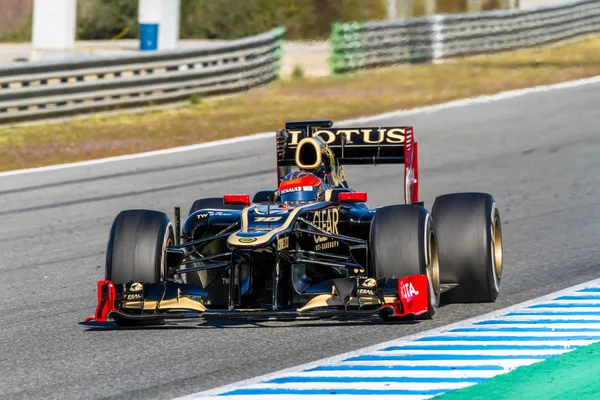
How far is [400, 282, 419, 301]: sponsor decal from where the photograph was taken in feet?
26.5

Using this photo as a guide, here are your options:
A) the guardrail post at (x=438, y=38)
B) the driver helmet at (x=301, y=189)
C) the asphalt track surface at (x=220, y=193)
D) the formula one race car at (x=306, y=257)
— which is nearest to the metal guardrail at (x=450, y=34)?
the guardrail post at (x=438, y=38)

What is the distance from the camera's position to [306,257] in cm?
860

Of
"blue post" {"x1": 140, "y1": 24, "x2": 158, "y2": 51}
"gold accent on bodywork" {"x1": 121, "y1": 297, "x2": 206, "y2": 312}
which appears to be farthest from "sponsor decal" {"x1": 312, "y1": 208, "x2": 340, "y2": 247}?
"blue post" {"x1": 140, "y1": 24, "x2": 158, "y2": 51}

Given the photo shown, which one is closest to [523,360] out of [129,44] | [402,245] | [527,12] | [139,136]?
[402,245]

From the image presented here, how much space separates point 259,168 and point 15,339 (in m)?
9.37

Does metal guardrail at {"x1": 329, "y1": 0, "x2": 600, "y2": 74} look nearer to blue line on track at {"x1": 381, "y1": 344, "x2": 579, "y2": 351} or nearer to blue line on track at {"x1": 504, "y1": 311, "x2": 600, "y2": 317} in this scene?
blue line on track at {"x1": 504, "y1": 311, "x2": 600, "y2": 317}

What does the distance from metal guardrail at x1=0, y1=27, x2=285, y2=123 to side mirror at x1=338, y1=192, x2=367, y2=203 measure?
12570 mm

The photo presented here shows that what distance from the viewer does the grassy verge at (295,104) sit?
1969 centimetres

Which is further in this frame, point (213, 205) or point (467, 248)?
point (213, 205)

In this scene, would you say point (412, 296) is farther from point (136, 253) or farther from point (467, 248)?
point (136, 253)

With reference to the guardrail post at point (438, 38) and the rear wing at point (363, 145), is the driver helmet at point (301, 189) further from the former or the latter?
the guardrail post at point (438, 38)

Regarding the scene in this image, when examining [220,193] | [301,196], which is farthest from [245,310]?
[220,193]

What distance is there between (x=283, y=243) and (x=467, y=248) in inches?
56.0

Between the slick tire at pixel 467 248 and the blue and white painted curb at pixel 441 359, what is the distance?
0.99 ft
